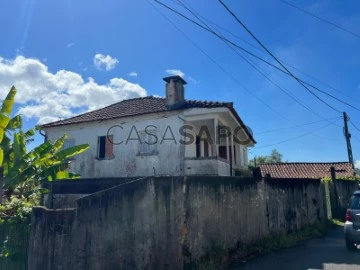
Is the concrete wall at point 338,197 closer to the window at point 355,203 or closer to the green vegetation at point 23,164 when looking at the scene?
the window at point 355,203

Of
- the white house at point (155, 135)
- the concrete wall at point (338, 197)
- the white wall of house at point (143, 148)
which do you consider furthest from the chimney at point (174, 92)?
the concrete wall at point (338, 197)

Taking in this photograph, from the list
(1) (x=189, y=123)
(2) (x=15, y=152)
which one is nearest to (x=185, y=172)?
(1) (x=189, y=123)

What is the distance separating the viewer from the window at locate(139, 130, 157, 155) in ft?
48.8

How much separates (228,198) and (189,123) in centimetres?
733

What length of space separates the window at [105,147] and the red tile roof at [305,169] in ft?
50.3

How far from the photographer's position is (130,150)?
1528cm

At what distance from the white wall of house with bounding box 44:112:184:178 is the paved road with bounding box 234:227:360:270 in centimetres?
625

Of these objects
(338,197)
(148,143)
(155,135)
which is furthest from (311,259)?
(338,197)

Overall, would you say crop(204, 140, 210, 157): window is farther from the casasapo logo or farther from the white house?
the casasapo logo

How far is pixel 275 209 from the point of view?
10211 millimetres

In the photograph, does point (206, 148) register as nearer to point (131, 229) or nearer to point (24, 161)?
point (24, 161)

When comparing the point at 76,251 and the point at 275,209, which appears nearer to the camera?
the point at 76,251

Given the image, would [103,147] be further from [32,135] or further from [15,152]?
[15,152]

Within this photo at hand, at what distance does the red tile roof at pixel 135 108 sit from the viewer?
14336mm
